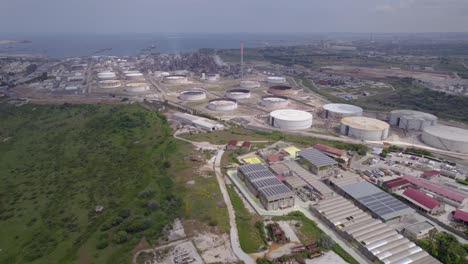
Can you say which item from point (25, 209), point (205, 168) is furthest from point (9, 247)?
point (205, 168)

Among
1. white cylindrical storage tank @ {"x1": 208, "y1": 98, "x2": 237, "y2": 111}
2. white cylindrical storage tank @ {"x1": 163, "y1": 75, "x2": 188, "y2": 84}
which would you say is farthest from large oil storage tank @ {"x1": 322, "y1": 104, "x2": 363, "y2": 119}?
white cylindrical storage tank @ {"x1": 163, "y1": 75, "x2": 188, "y2": 84}

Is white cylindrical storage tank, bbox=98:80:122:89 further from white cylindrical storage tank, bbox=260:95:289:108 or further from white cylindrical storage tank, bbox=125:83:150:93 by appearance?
white cylindrical storage tank, bbox=260:95:289:108

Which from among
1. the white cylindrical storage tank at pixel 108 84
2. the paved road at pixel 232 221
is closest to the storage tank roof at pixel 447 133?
the paved road at pixel 232 221

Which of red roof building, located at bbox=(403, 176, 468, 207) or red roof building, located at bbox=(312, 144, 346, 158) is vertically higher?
red roof building, located at bbox=(312, 144, 346, 158)

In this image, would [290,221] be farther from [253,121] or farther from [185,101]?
[185,101]

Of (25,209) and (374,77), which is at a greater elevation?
(374,77)
